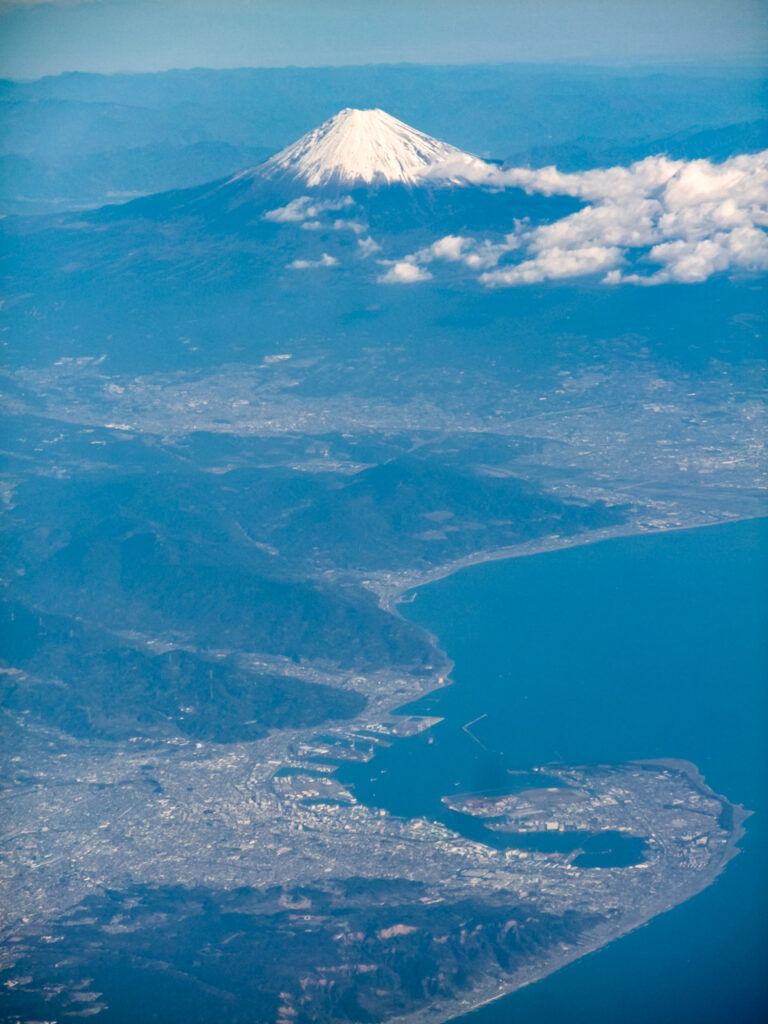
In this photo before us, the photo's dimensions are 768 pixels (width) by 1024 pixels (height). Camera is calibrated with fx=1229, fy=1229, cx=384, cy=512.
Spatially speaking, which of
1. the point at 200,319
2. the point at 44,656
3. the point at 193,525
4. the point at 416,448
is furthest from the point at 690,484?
the point at 200,319

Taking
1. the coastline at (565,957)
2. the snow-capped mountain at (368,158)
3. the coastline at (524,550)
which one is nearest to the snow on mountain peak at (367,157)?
the snow-capped mountain at (368,158)

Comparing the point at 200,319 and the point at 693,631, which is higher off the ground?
the point at 200,319

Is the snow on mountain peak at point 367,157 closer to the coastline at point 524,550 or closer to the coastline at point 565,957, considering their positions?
the coastline at point 524,550

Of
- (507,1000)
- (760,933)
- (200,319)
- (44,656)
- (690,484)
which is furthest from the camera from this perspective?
(200,319)

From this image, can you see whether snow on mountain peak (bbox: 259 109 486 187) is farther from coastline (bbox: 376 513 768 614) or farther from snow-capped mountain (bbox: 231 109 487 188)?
coastline (bbox: 376 513 768 614)

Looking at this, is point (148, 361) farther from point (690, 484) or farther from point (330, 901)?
point (330, 901)

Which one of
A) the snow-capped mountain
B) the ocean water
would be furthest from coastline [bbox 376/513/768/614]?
the snow-capped mountain

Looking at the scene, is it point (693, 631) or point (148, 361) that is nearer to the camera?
point (693, 631)
